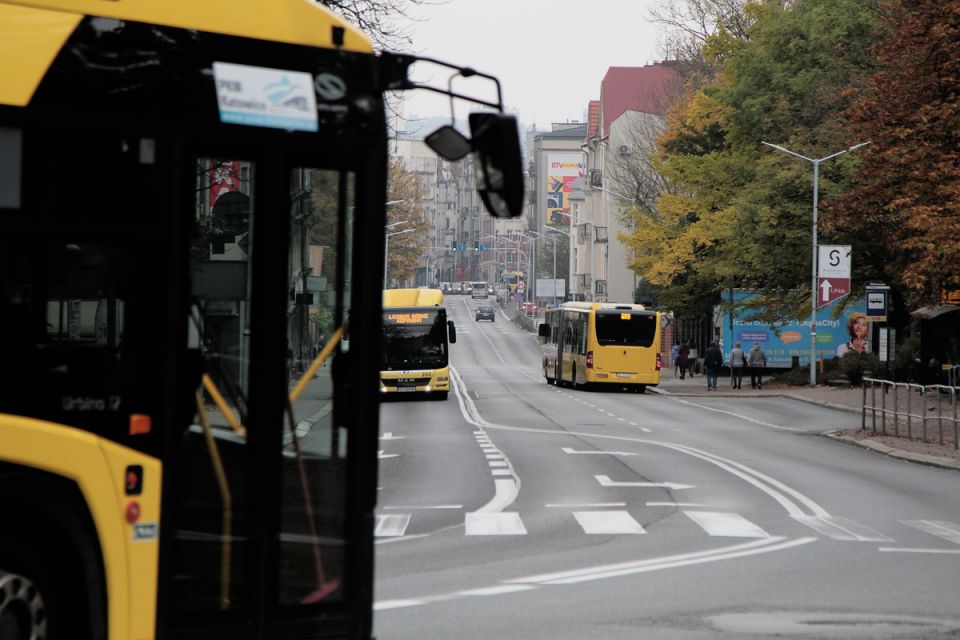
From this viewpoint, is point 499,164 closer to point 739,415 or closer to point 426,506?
point 426,506

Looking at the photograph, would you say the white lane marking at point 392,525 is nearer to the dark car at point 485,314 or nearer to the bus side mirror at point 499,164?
the bus side mirror at point 499,164

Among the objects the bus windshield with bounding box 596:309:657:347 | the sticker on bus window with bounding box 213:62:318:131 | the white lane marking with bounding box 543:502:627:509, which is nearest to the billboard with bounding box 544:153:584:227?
the bus windshield with bounding box 596:309:657:347

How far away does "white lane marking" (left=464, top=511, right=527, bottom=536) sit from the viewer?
14.1 meters

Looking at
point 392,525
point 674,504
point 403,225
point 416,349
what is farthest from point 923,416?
point 403,225

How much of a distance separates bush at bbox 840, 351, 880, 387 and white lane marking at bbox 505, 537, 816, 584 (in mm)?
37968

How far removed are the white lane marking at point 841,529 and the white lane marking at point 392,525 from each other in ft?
12.6

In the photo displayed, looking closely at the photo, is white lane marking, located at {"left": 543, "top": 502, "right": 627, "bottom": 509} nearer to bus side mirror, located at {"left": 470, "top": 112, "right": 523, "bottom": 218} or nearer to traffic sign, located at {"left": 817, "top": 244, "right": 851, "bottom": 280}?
bus side mirror, located at {"left": 470, "top": 112, "right": 523, "bottom": 218}

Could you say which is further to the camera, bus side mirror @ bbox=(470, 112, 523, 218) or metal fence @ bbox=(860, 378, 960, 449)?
metal fence @ bbox=(860, 378, 960, 449)

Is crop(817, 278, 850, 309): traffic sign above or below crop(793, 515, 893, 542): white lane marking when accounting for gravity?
above

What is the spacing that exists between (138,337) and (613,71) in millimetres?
122826

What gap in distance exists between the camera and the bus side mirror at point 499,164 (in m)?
6.46

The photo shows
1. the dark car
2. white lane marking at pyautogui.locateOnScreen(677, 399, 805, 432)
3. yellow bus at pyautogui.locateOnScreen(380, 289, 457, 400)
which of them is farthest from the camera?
the dark car

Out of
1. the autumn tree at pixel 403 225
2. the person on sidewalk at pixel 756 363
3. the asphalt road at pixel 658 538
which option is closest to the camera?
the asphalt road at pixel 658 538

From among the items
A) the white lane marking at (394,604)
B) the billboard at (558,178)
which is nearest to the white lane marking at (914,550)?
the white lane marking at (394,604)
